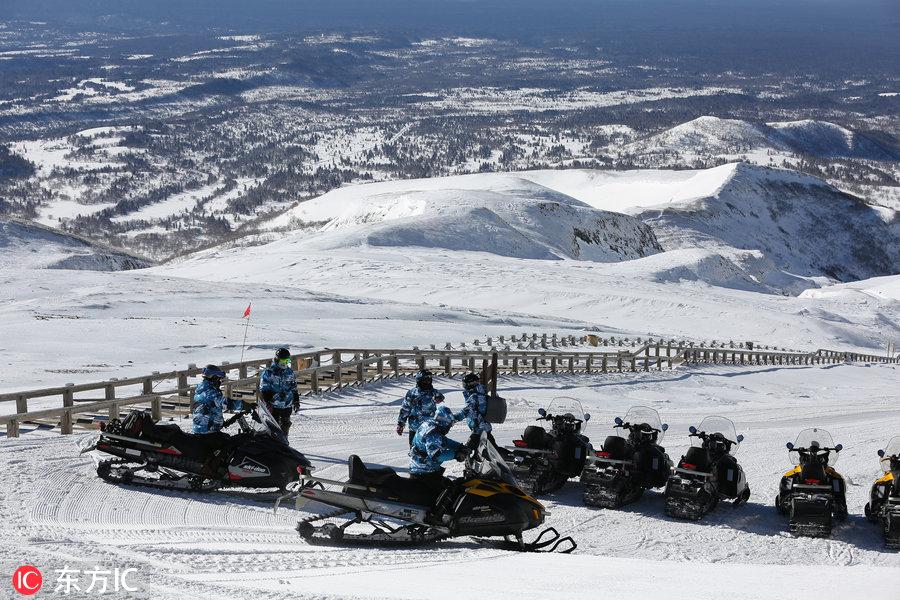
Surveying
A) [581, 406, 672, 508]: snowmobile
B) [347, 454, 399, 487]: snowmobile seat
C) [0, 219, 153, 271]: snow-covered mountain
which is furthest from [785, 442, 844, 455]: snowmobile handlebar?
[0, 219, 153, 271]: snow-covered mountain

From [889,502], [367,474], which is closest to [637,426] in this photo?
[889,502]

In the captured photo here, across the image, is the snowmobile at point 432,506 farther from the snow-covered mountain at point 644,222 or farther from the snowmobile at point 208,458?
the snow-covered mountain at point 644,222

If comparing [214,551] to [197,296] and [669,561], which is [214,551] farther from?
[197,296]

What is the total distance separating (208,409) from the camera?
13.1 m

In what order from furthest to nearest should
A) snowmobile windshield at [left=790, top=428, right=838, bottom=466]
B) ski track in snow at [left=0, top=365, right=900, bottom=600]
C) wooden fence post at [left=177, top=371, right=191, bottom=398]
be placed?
wooden fence post at [left=177, top=371, right=191, bottom=398], snowmobile windshield at [left=790, top=428, right=838, bottom=466], ski track in snow at [left=0, top=365, right=900, bottom=600]

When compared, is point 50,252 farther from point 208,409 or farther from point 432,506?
point 432,506

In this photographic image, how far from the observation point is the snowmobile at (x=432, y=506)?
35.7 ft

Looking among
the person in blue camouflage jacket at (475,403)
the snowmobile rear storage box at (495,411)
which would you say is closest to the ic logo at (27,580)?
the person in blue camouflage jacket at (475,403)

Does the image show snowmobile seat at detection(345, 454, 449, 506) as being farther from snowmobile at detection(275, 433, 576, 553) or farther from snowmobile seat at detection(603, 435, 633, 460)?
snowmobile seat at detection(603, 435, 633, 460)

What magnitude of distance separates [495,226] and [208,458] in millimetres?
67129

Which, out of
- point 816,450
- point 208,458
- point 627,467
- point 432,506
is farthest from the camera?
point 627,467

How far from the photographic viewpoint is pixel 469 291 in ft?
172

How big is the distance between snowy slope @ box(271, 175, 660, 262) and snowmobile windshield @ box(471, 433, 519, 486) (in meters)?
56.1

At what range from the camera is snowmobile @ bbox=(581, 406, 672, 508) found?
1360cm
